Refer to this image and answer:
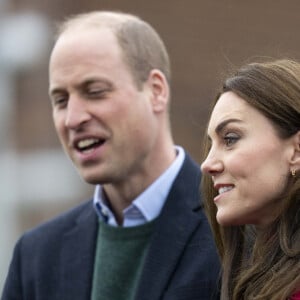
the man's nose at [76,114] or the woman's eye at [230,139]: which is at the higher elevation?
the man's nose at [76,114]

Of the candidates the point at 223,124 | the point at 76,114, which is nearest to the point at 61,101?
the point at 76,114

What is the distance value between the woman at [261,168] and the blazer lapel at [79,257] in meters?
0.91

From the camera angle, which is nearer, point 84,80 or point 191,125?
point 84,80

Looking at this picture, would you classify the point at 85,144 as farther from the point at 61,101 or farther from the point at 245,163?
the point at 245,163

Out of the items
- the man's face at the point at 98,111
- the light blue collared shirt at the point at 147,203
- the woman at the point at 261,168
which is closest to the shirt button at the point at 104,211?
the light blue collared shirt at the point at 147,203

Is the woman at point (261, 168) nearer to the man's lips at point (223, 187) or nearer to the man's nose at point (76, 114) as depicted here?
the man's lips at point (223, 187)

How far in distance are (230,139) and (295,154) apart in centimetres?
19

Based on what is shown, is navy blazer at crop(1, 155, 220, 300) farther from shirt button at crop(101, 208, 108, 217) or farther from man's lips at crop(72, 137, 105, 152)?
man's lips at crop(72, 137, 105, 152)

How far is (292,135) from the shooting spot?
3471mm

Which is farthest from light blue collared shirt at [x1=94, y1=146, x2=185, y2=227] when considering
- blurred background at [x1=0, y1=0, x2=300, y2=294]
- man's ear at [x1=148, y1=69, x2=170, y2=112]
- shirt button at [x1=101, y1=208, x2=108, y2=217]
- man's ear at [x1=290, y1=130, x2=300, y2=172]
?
blurred background at [x1=0, y1=0, x2=300, y2=294]

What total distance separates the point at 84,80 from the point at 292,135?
46.5 inches

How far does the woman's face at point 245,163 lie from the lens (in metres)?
3.47

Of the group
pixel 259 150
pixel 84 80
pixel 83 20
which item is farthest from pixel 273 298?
pixel 83 20

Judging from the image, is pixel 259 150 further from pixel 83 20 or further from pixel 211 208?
pixel 83 20
